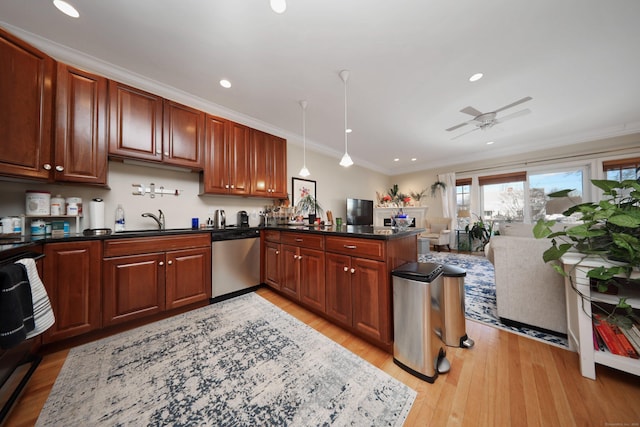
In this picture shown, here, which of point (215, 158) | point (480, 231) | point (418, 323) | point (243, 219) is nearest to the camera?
point (418, 323)

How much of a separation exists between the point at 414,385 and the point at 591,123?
5609mm

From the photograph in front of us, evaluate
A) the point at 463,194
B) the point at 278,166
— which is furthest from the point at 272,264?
the point at 463,194

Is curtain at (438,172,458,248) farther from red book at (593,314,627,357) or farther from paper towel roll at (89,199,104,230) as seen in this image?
paper towel roll at (89,199,104,230)

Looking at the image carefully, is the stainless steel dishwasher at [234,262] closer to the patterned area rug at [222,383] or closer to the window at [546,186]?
the patterned area rug at [222,383]

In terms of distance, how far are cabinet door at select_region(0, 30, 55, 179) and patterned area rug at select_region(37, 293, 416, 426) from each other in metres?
1.51

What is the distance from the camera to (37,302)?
1.08 metres

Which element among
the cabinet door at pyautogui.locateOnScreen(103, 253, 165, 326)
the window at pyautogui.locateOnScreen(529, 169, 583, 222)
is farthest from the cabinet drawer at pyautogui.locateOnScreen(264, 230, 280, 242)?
the window at pyautogui.locateOnScreen(529, 169, 583, 222)

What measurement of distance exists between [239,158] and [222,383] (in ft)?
8.18

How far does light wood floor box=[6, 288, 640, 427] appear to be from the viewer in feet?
3.34

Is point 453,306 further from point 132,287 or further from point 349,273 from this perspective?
point 132,287

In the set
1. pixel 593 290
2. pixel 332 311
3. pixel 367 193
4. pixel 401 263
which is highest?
pixel 367 193

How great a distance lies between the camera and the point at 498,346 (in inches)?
62.6

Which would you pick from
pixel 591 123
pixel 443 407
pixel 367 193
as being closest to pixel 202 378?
pixel 443 407

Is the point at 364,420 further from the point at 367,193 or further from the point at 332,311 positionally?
the point at 367,193
